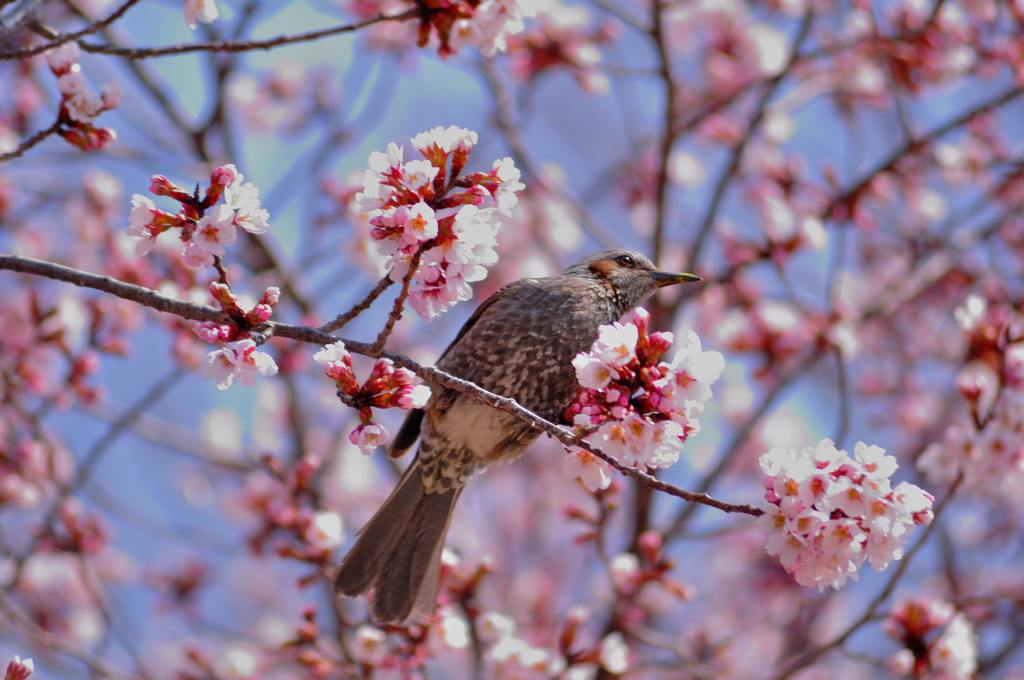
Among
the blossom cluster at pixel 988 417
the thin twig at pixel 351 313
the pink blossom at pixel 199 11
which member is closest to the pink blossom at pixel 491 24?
the pink blossom at pixel 199 11

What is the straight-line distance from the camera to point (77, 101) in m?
2.36

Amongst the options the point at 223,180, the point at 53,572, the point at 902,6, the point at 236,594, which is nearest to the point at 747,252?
the point at 902,6

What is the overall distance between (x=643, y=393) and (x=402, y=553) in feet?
4.62

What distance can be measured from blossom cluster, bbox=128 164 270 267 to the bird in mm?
1167

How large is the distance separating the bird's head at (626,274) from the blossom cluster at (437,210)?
1.35 metres

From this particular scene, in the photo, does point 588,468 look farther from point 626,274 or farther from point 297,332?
point 626,274

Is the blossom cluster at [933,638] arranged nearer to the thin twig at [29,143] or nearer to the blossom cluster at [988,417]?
the blossom cluster at [988,417]

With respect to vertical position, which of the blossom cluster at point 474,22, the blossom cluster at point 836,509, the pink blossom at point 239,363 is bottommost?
the blossom cluster at point 836,509

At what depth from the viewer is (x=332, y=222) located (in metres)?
4.99

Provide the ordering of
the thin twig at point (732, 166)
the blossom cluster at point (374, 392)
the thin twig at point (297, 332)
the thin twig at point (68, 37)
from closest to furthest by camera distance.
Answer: the thin twig at point (297, 332) < the blossom cluster at point (374, 392) < the thin twig at point (68, 37) < the thin twig at point (732, 166)

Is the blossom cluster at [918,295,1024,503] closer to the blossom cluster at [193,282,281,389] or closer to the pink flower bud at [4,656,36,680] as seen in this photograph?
the blossom cluster at [193,282,281,389]

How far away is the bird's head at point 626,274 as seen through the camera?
3352 millimetres

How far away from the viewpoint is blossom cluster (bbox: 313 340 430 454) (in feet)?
6.49

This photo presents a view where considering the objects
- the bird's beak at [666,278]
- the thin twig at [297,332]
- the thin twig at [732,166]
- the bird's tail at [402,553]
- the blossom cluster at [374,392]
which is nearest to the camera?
the thin twig at [297,332]
